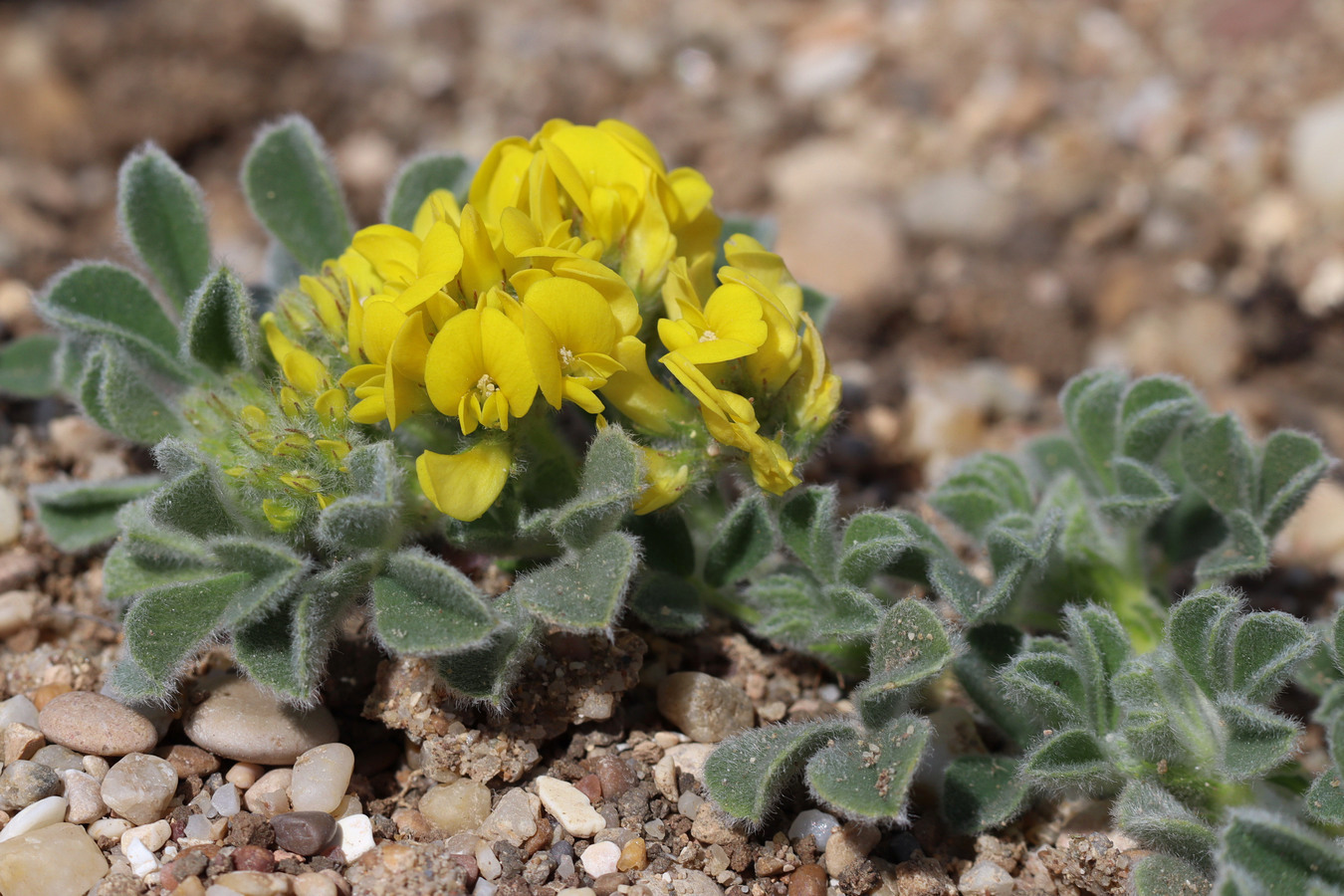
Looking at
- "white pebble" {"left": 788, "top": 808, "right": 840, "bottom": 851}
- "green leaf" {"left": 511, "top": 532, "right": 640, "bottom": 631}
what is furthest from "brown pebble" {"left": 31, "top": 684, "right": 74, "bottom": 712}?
"white pebble" {"left": 788, "top": 808, "right": 840, "bottom": 851}

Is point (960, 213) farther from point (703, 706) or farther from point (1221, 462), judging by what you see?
point (703, 706)

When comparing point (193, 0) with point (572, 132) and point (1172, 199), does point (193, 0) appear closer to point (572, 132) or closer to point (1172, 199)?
point (572, 132)

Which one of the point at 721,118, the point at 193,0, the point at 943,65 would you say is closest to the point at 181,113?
the point at 193,0

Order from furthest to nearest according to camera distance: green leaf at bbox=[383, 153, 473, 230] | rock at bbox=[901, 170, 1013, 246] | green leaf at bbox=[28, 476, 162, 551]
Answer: rock at bbox=[901, 170, 1013, 246] < green leaf at bbox=[383, 153, 473, 230] < green leaf at bbox=[28, 476, 162, 551]

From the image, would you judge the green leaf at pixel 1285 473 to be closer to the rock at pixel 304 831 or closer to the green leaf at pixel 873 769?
the green leaf at pixel 873 769

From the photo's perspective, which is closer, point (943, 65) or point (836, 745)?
point (836, 745)

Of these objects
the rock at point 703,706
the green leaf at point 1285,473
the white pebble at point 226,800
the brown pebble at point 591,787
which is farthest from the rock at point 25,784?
the green leaf at point 1285,473

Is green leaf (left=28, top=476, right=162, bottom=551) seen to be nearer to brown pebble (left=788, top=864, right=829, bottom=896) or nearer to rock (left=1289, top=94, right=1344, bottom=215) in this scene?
brown pebble (left=788, top=864, right=829, bottom=896)
